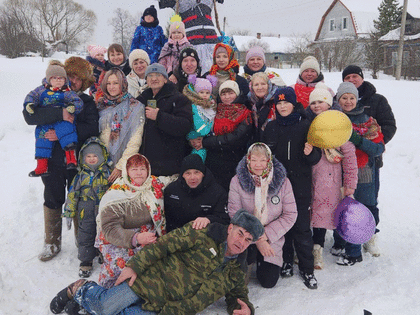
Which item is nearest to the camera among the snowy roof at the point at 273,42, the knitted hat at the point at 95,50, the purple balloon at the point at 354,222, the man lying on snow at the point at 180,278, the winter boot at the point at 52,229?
the man lying on snow at the point at 180,278

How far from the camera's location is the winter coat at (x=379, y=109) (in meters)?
3.80

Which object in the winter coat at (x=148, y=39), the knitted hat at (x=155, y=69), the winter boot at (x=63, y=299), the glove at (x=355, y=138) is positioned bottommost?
the winter boot at (x=63, y=299)

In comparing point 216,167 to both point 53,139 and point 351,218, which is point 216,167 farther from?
point 53,139

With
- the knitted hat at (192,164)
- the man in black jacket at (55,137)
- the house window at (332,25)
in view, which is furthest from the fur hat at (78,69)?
the house window at (332,25)

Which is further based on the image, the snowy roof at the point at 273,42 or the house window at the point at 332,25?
the snowy roof at the point at 273,42

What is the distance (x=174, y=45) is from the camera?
15.2 feet

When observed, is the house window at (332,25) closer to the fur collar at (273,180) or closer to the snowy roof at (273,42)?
the snowy roof at (273,42)

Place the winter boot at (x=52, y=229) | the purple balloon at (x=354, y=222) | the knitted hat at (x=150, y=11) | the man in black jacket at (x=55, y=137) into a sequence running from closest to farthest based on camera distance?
the purple balloon at (x=354, y=222) → the man in black jacket at (x=55, y=137) → the winter boot at (x=52, y=229) → the knitted hat at (x=150, y=11)

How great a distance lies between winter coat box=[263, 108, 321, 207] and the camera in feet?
10.9

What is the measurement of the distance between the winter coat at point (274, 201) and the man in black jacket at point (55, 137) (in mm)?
1641

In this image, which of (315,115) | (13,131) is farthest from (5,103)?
(315,115)

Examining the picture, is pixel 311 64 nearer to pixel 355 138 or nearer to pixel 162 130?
pixel 355 138

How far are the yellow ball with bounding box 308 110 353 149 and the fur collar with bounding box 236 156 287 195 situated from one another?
415mm

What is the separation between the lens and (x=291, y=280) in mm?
3402
